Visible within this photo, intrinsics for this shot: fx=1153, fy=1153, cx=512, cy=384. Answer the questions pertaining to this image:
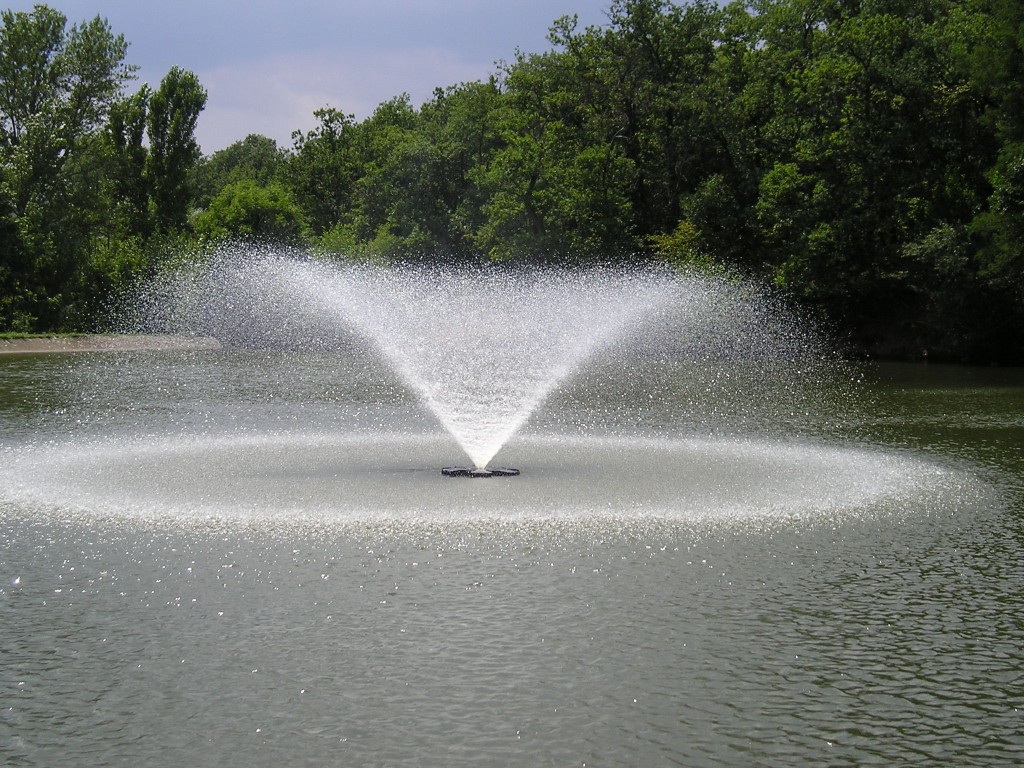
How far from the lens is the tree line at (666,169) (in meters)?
48.4

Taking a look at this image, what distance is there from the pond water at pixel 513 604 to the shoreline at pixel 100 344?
39314 millimetres

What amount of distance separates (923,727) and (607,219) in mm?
A: 56656

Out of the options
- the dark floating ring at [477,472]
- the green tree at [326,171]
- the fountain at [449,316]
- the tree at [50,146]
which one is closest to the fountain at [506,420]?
the dark floating ring at [477,472]

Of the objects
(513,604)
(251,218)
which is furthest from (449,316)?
(513,604)

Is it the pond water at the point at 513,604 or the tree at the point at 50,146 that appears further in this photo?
the tree at the point at 50,146

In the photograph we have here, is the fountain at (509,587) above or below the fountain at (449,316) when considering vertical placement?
below

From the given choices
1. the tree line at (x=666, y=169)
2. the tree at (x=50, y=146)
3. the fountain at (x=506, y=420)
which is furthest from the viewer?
the tree at (x=50, y=146)

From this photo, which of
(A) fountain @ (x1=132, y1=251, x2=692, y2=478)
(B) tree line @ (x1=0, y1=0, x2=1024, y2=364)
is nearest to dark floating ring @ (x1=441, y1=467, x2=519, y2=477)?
(A) fountain @ (x1=132, y1=251, x2=692, y2=478)

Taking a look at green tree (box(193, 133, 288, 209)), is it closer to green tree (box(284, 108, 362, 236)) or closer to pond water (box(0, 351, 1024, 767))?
green tree (box(284, 108, 362, 236))

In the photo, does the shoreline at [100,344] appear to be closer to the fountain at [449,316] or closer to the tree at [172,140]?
the fountain at [449,316]

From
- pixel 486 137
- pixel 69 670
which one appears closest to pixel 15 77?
pixel 486 137

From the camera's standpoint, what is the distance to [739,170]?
58.2m

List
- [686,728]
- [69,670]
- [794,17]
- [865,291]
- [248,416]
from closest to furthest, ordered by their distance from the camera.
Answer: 1. [686,728]
2. [69,670]
3. [248,416]
4. [865,291]
5. [794,17]

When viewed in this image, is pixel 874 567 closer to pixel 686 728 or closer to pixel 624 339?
pixel 686 728
